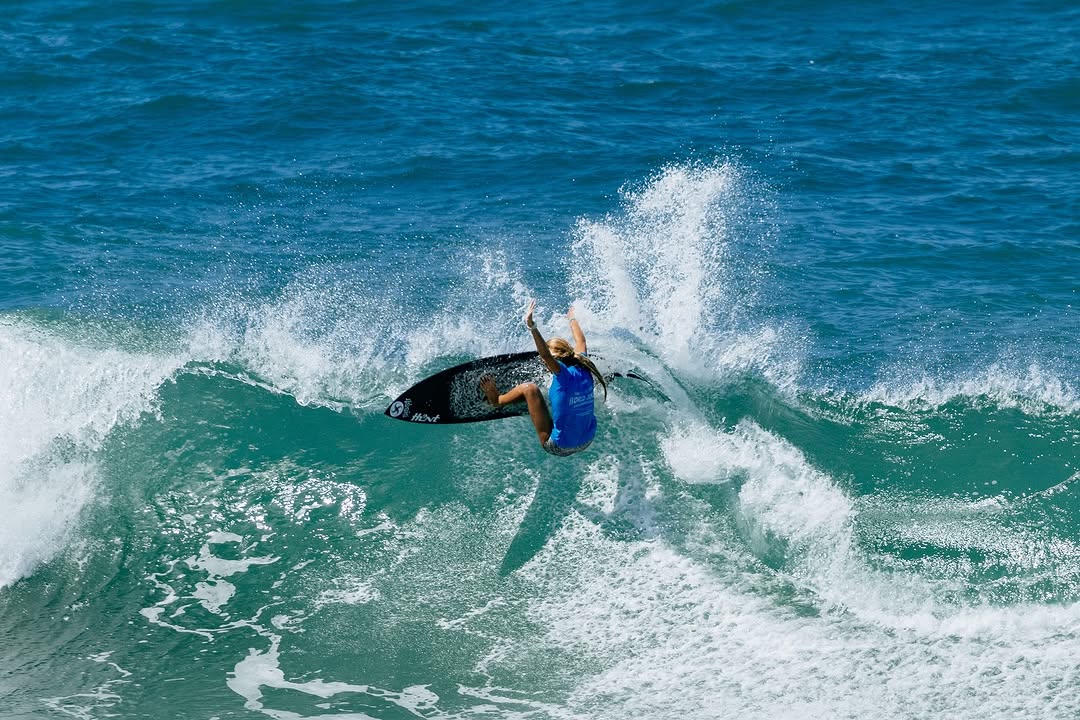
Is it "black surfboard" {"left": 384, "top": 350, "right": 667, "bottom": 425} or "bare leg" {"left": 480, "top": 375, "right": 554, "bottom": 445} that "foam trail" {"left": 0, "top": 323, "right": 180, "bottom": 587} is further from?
"bare leg" {"left": 480, "top": 375, "right": 554, "bottom": 445}

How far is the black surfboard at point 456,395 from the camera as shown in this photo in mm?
11266

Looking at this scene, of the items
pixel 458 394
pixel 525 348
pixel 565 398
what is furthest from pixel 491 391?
pixel 525 348

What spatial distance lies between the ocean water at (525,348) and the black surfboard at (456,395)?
57 centimetres

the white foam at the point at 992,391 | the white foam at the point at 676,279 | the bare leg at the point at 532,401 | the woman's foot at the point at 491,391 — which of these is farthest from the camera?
the white foam at the point at 676,279

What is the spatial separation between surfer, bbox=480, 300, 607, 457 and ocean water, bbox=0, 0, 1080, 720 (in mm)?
1071

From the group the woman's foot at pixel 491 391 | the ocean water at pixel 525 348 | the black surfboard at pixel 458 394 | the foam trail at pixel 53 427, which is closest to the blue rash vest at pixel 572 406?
the woman's foot at pixel 491 391

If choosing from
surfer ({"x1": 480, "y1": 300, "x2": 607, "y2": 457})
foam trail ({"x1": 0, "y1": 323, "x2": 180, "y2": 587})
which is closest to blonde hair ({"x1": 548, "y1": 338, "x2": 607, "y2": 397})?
surfer ({"x1": 480, "y1": 300, "x2": 607, "y2": 457})

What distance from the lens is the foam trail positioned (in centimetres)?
1069

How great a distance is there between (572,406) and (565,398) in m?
0.10

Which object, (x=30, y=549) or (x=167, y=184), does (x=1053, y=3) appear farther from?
(x=30, y=549)

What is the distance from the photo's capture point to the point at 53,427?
11477mm

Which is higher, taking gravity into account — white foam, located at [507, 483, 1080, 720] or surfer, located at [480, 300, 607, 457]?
surfer, located at [480, 300, 607, 457]

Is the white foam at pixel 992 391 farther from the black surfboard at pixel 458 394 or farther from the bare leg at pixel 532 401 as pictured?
the bare leg at pixel 532 401

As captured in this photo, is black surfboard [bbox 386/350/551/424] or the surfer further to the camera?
black surfboard [bbox 386/350/551/424]
